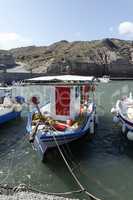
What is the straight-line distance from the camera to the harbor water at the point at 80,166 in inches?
451

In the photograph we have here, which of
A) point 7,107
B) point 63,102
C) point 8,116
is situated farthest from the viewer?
point 7,107

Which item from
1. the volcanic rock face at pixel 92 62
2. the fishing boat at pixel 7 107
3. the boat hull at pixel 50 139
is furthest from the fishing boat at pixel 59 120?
the volcanic rock face at pixel 92 62

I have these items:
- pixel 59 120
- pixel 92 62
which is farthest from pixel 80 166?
pixel 92 62

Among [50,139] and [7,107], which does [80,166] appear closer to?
[50,139]

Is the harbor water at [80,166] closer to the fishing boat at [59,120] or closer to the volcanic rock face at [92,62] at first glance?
the fishing boat at [59,120]

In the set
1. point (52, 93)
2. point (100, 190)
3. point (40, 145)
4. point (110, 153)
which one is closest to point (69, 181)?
point (100, 190)

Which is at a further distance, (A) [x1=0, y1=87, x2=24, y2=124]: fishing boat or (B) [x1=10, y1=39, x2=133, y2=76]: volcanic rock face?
(B) [x1=10, y1=39, x2=133, y2=76]: volcanic rock face

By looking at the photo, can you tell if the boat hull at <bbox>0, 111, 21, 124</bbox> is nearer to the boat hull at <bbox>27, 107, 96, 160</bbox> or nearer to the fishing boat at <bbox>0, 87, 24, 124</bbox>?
the fishing boat at <bbox>0, 87, 24, 124</bbox>

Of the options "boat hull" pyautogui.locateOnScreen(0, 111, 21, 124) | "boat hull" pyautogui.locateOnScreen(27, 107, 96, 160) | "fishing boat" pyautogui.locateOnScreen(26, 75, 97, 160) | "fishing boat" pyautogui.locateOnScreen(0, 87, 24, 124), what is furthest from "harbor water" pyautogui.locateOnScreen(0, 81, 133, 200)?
"fishing boat" pyautogui.locateOnScreen(0, 87, 24, 124)

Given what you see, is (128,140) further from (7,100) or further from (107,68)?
(107,68)

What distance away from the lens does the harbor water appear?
1145cm

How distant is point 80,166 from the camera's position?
538 inches

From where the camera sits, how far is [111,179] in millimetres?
12227

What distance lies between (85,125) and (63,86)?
2.71m
